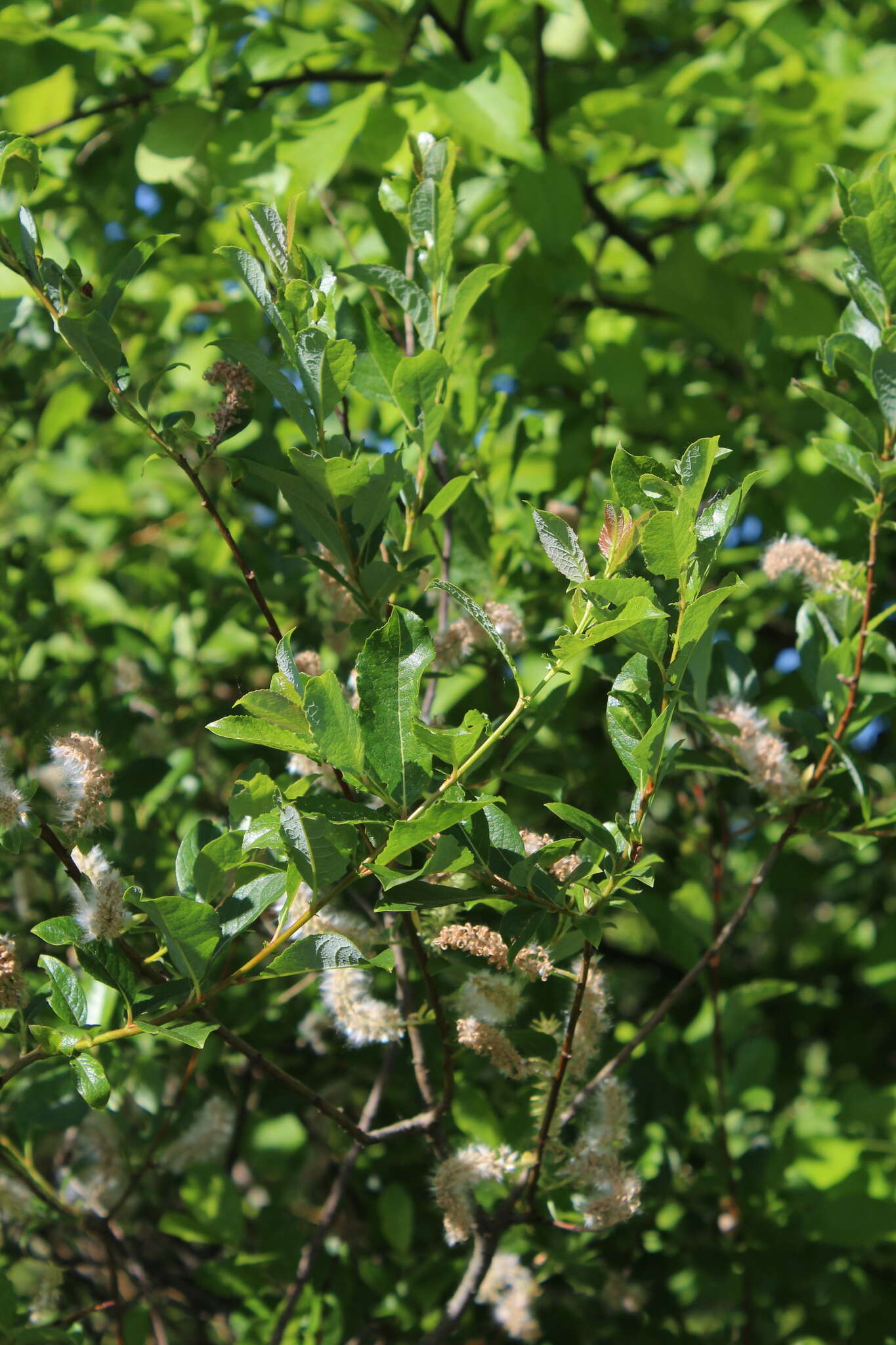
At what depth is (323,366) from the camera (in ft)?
2.65

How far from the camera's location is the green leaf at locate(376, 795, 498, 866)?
68cm

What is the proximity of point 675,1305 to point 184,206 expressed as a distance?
6.51ft

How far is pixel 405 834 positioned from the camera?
0.68m

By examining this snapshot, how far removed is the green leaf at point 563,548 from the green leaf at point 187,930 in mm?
327

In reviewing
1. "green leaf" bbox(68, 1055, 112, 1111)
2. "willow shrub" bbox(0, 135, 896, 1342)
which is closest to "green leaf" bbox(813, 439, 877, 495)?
"willow shrub" bbox(0, 135, 896, 1342)

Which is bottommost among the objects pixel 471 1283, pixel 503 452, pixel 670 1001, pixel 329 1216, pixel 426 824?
pixel 329 1216

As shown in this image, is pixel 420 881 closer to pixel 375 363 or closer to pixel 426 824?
pixel 426 824

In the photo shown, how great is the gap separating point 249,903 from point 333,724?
18 cm

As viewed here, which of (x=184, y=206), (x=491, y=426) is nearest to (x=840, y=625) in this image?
(x=491, y=426)

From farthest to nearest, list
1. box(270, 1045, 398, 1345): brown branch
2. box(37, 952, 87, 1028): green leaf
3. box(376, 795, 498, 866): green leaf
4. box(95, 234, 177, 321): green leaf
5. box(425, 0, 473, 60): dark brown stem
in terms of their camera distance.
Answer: box(425, 0, 473, 60): dark brown stem → box(270, 1045, 398, 1345): brown branch → box(95, 234, 177, 321): green leaf → box(37, 952, 87, 1028): green leaf → box(376, 795, 498, 866): green leaf

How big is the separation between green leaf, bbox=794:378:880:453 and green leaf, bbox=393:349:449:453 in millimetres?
326

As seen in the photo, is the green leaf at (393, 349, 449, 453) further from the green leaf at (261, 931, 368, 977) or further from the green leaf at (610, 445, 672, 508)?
the green leaf at (261, 931, 368, 977)

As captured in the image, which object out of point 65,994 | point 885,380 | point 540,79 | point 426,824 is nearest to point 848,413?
point 885,380

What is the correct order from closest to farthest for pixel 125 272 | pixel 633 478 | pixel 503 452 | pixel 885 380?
pixel 633 478, pixel 125 272, pixel 885 380, pixel 503 452
